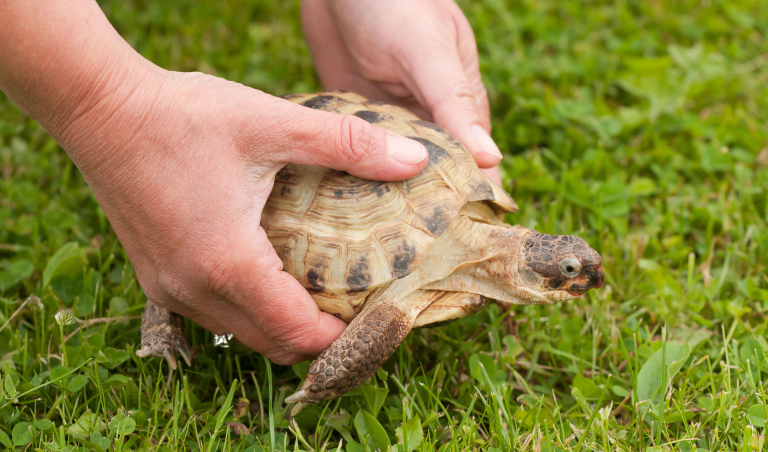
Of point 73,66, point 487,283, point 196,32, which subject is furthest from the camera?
point 196,32

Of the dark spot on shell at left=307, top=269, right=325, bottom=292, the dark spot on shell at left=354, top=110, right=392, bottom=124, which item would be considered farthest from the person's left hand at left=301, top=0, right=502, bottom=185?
the dark spot on shell at left=307, top=269, right=325, bottom=292

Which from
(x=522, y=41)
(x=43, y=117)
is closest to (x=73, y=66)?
(x=43, y=117)

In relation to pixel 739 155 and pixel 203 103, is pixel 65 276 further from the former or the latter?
pixel 739 155

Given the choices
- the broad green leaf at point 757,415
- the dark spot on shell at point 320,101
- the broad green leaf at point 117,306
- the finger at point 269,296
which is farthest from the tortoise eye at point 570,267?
the broad green leaf at point 117,306

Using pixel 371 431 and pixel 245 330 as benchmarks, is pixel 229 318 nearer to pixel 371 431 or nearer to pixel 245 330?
pixel 245 330

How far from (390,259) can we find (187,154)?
804mm

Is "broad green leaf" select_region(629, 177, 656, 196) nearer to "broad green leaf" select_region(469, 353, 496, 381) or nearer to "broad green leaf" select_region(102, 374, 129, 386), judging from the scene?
"broad green leaf" select_region(469, 353, 496, 381)

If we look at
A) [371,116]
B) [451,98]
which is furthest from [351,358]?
[451,98]

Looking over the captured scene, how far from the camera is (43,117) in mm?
1898

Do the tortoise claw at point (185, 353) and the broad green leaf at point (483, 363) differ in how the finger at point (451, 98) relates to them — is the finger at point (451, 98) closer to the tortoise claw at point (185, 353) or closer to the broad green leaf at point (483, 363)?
the broad green leaf at point (483, 363)

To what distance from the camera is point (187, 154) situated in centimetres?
195

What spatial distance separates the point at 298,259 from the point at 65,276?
1.29 metres

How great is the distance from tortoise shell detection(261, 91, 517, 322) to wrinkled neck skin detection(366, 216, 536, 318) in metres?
0.11

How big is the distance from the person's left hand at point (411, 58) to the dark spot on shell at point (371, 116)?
0.43 m
